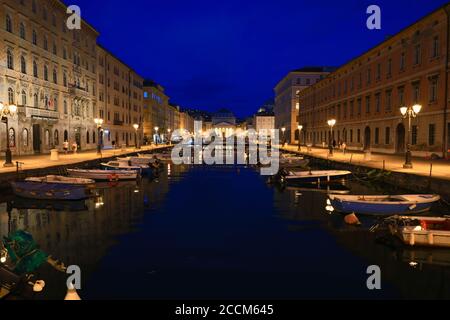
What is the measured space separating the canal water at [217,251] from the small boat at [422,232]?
37 cm

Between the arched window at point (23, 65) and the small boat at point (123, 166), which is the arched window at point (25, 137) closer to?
the arched window at point (23, 65)

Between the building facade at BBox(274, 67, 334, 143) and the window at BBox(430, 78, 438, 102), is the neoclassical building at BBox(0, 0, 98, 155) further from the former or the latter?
the building facade at BBox(274, 67, 334, 143)

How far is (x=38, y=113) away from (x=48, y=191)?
26.0 m

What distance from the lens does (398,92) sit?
4350 centimetres

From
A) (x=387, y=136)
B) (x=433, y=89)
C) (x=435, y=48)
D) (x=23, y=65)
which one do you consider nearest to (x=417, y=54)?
(x=435, y=48)

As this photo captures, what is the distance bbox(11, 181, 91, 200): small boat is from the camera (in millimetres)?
21047

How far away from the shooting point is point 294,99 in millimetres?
108062

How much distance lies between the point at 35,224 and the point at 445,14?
3633 cm

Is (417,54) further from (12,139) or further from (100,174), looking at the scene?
(12,139)

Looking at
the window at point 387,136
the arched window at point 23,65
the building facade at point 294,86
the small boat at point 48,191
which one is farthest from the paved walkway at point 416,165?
the building facade at point 294,86

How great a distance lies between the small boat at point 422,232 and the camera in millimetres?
12539

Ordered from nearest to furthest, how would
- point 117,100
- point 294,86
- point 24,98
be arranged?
point 24,98 < point 117,100 < point 294,86

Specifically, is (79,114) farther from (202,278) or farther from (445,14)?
(202,278)

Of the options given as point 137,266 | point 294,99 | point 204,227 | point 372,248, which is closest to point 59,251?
point 137,266
